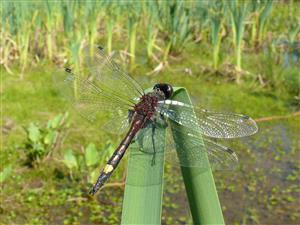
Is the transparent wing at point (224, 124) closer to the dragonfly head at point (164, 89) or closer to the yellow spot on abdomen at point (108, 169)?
the dragonfly head at point (164, 89)

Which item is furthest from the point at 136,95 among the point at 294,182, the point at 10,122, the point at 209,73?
the point at 209,73

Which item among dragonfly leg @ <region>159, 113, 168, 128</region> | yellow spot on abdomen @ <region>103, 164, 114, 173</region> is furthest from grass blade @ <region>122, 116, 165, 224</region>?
yellow spot on abdomen @ <region>103, 164, 114, 173</region>

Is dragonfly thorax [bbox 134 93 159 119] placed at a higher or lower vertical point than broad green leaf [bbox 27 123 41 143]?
lower

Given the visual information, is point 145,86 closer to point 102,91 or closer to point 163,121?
point 102,91

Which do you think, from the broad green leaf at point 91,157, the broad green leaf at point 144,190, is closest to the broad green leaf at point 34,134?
the broad green leaf at point 91,157

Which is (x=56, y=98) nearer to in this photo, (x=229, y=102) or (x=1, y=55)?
(x=1, y=55)

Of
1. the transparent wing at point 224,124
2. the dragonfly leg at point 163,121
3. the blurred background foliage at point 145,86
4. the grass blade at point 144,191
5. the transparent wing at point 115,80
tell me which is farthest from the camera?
the blurred background foliage at point 145,86

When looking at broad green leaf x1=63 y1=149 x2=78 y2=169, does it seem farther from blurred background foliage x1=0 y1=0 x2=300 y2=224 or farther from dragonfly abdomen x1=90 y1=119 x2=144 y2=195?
dragonfly abdomen x1=90 y1=119 x2=144 y2=195
